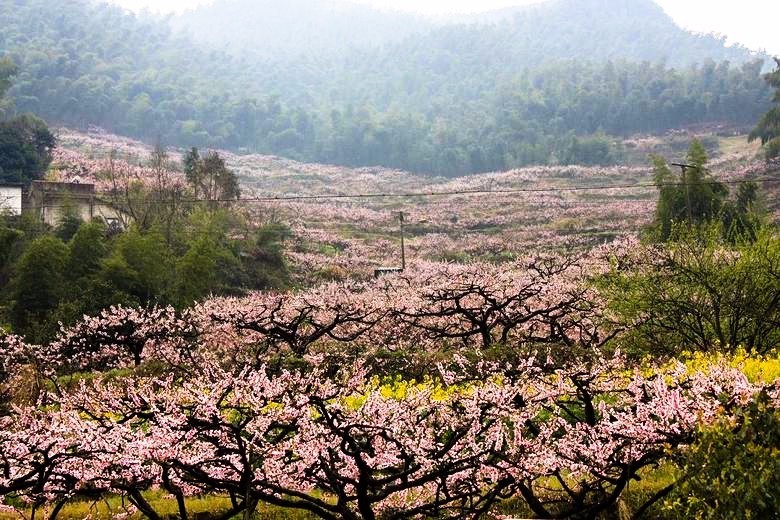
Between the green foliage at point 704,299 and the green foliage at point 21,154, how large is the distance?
4763 centimetres

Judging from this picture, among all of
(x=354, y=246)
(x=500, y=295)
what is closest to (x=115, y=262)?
(x=500, y=295)

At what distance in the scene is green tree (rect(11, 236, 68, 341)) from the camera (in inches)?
1130

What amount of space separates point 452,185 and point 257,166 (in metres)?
32.8

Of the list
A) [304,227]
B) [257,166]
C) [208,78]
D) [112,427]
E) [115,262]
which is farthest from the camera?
[208,78]

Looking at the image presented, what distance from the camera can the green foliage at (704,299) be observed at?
1748cm

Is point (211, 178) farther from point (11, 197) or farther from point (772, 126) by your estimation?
point (772, 126)

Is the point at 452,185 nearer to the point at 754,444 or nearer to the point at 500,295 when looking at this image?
the point at 500,295

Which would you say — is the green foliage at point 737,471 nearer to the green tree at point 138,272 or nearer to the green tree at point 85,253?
the green tree at point 138,272

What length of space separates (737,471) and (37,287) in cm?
2809

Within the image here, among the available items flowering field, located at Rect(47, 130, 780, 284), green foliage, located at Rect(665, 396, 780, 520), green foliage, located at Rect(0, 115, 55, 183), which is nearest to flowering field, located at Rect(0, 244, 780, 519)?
green foliage, located at Rect(665, 396, 780, 520)

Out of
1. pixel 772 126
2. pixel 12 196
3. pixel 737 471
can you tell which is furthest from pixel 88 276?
pixel 772 126

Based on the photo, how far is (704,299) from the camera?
58.8 feet

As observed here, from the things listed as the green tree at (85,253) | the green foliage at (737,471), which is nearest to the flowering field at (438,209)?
the green tree at (85,253)

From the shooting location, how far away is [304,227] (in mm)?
66500
